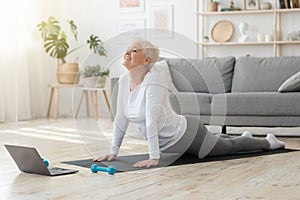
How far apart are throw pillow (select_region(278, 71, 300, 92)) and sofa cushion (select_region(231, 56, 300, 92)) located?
1.11 ft

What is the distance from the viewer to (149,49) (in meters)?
3.37

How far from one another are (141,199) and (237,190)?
473mm

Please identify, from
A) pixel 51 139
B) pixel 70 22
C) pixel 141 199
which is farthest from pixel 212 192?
pixel 70 22

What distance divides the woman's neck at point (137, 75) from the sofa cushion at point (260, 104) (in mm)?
1690

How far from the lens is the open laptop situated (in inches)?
124

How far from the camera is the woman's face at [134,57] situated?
11.0 feet

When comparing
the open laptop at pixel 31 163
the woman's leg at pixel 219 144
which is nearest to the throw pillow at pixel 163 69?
the woman's leg at pixel 219 144

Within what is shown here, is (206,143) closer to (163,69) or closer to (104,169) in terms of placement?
(163,69)

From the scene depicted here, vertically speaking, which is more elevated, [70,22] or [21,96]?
[70,22]

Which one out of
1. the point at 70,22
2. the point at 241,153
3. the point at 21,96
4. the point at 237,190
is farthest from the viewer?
the point at 70,22

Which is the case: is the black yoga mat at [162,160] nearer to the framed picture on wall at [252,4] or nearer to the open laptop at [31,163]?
the open laptop at [31,163]

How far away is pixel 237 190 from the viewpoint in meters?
2.73

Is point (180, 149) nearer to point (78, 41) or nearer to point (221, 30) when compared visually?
point (221, 30)

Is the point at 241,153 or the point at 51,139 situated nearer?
the point at 241,153
